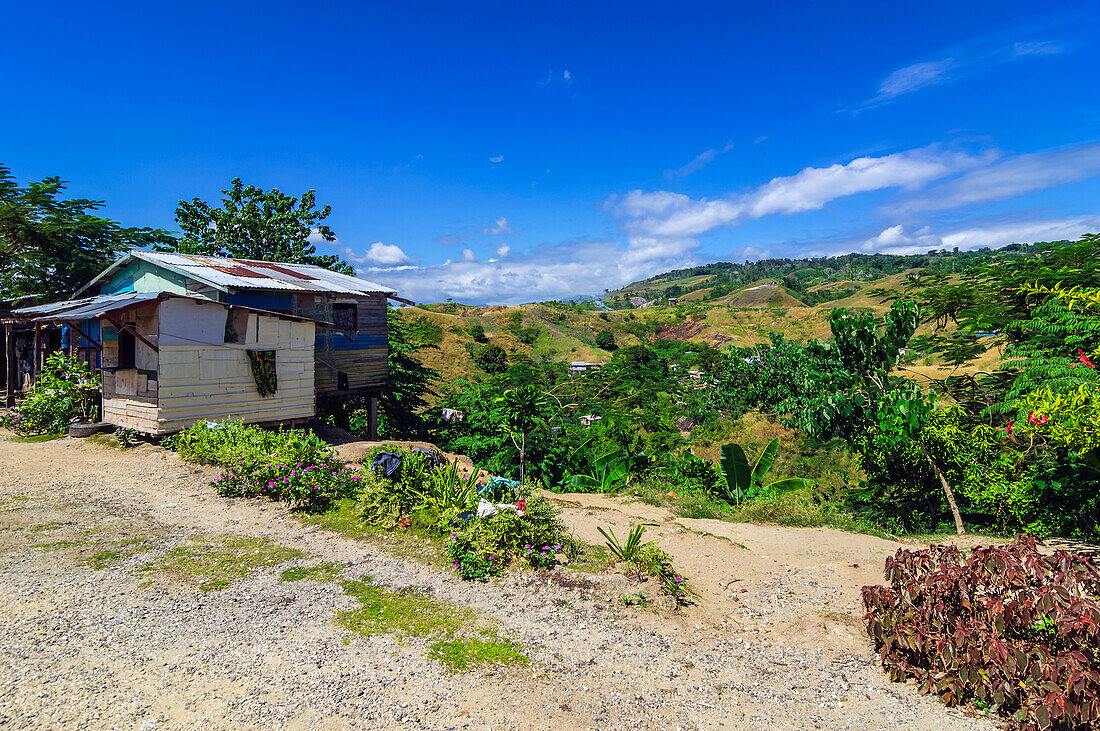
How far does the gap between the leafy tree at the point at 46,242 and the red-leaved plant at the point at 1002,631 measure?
2172 cm

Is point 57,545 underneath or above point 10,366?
underneath

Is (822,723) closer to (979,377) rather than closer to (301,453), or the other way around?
(301,453)

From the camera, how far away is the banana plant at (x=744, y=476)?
11828mm

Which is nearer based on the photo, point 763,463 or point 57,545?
point 57,545

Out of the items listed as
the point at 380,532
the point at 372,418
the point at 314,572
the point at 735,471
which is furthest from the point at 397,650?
the point at 372,418

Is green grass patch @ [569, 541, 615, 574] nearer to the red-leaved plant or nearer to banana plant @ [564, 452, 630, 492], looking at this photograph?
the red-leaved plant

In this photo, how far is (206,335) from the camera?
1163 cm

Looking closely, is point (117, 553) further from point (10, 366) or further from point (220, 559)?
point (10, 366)

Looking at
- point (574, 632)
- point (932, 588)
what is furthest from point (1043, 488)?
point (574, 632)

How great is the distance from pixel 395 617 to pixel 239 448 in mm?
5454

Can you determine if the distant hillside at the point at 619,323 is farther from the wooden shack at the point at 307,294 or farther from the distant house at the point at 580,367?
the wooden shack at the point at 307,294

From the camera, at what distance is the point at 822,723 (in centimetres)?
348

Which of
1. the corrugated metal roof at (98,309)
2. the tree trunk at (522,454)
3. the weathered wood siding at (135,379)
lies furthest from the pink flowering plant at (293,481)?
the tree trunk at (522,454)

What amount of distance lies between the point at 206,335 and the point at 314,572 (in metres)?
8.24
